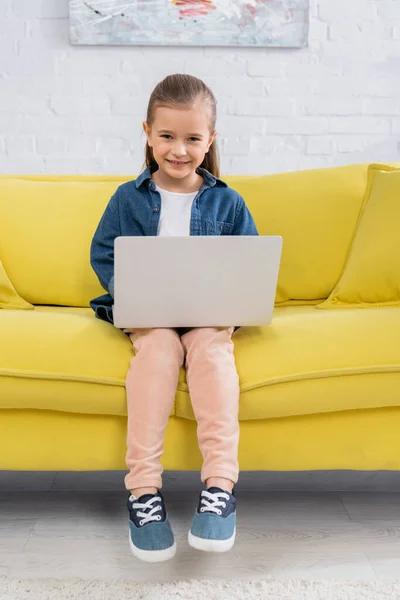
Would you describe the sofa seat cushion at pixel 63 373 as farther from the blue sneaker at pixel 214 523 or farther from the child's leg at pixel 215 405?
the blue sneaker at pixel 214 523

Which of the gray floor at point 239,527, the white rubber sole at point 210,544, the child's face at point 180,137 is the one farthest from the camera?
the child's face at point 180,137

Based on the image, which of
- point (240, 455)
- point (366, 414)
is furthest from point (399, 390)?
point (240, 455)

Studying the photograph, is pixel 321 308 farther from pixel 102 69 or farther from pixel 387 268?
pixel 102 69

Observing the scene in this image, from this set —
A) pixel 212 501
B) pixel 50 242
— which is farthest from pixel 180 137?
pixel 212 501

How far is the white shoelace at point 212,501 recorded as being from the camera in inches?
49.9

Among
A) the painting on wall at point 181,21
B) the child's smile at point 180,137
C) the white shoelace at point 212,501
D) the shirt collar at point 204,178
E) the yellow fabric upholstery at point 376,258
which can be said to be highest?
the painting on wall at point 181,21

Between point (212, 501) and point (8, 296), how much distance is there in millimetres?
859

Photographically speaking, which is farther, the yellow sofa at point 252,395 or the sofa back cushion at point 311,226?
the sofa back cushion at point 311,226

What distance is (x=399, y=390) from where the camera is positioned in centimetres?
144

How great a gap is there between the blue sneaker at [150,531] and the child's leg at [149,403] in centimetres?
3

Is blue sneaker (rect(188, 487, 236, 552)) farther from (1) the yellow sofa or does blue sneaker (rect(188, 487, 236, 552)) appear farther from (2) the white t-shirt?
(2) the white t-shirt

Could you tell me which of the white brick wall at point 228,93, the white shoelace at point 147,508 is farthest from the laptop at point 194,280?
the white brick wall at point 228,93

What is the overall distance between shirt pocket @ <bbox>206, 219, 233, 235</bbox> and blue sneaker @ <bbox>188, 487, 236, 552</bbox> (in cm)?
65

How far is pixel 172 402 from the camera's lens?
1.39 m
